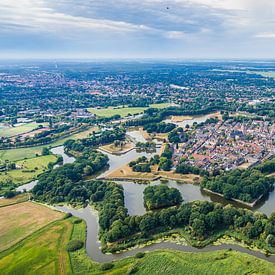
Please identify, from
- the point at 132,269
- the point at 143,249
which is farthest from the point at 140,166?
the point at 132,269

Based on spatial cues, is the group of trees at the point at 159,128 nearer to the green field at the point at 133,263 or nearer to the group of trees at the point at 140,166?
the group of trees at the point at 140,166

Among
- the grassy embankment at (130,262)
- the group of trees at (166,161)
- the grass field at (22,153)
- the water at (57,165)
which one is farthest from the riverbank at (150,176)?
the grass field at (22,153)

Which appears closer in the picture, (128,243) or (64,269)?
(64,269)

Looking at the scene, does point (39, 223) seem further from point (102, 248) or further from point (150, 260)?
point (150, 260)

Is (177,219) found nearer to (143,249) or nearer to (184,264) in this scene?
(143,249)

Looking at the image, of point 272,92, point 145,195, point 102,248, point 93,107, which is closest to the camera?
point 102,248

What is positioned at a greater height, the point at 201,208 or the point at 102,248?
the point at 201,208

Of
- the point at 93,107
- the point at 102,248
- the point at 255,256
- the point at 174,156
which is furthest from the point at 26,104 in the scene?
the point at 255,256
